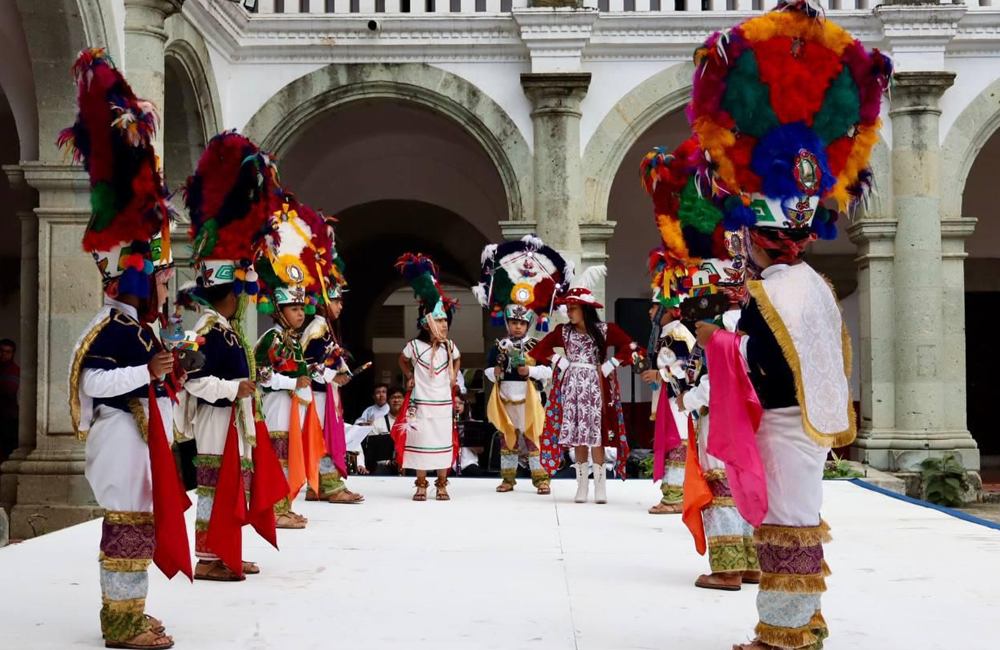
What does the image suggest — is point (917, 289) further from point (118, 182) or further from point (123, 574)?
point (123, 574)

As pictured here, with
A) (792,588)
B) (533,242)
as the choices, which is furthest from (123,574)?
(533,242)

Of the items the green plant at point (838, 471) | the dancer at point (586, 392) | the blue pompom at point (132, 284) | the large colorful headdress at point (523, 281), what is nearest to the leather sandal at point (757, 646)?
the blue pompom at point (132, 284)

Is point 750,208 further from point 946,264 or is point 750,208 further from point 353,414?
point 353,414

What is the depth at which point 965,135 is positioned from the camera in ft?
40.0

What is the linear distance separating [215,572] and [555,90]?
7680 mm

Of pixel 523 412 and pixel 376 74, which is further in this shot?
pixel 376 74

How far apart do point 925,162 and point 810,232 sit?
887cm

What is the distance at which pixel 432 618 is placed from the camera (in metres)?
4.56

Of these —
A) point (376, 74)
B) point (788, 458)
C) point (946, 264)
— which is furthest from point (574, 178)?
point (788, 458)

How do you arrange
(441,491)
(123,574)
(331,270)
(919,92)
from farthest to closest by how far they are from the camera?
(919,92) < (441,491) < (331,270) < (123,574)

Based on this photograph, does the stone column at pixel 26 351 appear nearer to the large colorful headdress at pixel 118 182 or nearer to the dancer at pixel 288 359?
the dancer at pixel 288 359

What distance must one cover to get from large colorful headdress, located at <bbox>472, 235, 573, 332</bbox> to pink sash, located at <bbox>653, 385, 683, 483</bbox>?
5.95 feet

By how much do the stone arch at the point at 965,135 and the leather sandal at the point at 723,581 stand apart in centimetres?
842

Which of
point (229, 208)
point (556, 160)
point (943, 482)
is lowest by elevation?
point (943, 482)
